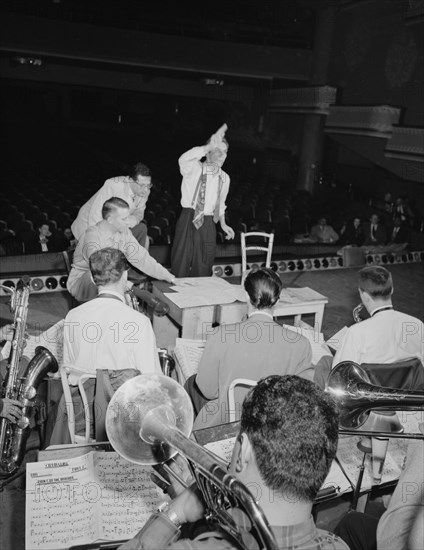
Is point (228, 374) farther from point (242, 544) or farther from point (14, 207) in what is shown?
point (14, 207)

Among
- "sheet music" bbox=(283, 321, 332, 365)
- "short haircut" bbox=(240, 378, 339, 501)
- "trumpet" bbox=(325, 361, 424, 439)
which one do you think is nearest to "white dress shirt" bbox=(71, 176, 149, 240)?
"sheet music" bbox=(283, 321, 332, 365)

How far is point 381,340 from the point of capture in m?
2.98

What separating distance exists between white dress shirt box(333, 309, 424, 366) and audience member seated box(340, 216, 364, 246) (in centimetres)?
611

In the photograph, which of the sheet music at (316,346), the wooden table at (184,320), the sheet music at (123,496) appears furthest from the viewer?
the wooden table at (184,320)

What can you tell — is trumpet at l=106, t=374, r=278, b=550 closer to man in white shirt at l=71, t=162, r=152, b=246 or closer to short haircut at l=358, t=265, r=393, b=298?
short haircut at l=358, t=265, r=393, b=298

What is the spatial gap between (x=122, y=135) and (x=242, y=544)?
58.7 ft

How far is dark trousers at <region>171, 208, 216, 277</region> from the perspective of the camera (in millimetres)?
5762

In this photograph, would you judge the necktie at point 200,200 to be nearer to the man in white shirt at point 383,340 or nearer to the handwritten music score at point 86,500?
the man in white shirt at point 383,340

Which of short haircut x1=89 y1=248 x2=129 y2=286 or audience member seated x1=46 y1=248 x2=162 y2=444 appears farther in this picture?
short haircut x1=89 y1=248 x2=129 y2=286

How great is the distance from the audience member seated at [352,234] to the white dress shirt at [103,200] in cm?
471

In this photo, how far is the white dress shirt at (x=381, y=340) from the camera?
9.78ft

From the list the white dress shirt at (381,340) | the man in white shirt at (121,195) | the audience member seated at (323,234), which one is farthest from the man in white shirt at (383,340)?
the audience member seated at (323,234)

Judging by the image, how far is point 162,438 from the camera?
60.3 inches

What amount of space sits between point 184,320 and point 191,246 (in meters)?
1.68
